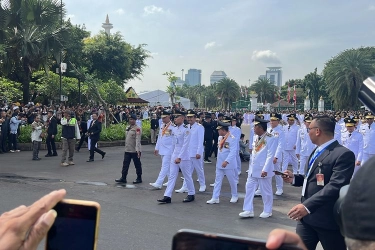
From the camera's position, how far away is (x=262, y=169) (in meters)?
7.79

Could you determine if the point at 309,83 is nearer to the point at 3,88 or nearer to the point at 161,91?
the point at 161,91

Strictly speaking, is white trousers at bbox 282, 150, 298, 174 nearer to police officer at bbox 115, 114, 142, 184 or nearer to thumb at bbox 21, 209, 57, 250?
police officer at bbox 115, 114, 142, 184

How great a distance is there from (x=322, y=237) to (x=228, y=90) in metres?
72.3

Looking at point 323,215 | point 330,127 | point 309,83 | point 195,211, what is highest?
point 309,83

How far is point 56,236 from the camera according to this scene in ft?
5.29

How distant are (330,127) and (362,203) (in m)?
3.32

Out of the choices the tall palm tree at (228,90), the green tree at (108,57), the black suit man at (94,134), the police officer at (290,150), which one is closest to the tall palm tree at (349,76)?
the green tree at (108,57)

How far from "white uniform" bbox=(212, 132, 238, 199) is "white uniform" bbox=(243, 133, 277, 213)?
38.5 inches

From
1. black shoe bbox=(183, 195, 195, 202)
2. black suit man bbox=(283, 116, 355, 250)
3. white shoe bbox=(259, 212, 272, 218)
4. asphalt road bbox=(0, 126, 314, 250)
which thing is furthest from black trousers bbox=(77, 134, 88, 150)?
black suit man bbox=(283, 116, 355, 250)

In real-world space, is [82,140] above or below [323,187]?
below

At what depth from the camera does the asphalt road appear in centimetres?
659

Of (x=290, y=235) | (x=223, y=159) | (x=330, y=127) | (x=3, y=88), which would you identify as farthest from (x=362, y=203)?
(x=3, y=88)

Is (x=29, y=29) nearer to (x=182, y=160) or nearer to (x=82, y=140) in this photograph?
(x=82, y=140)

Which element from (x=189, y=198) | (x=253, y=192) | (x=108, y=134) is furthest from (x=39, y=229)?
(x=108, y=134)
